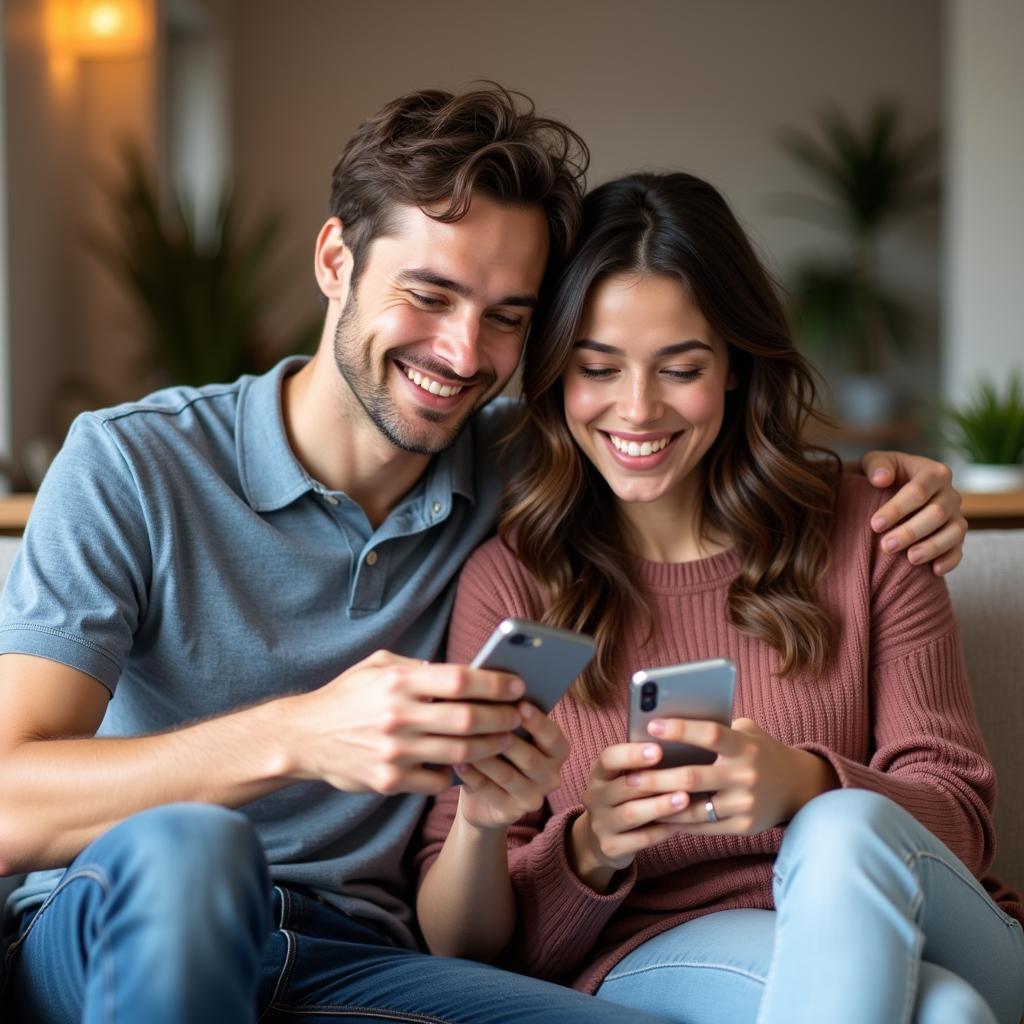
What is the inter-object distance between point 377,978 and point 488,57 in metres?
6.94

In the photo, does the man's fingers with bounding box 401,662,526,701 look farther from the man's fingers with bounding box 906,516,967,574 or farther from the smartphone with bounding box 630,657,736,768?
the man's fingers with bounding box 906,516,967,574

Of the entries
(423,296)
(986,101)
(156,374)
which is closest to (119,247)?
(156,374)

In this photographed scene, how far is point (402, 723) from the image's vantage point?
1.27 metres

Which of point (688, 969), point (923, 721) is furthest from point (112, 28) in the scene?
point (688, 969)

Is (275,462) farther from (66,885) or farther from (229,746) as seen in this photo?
(66,885)

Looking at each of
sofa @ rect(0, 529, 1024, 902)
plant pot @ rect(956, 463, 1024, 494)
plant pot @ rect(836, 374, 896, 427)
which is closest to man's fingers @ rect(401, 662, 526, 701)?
sofa @ rect(0, 529, 1024, 902)

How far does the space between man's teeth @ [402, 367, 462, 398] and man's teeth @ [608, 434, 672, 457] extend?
23 centimetres

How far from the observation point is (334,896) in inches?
68.3

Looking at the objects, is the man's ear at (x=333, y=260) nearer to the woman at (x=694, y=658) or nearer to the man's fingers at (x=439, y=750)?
the woman at (x=694, y=658)

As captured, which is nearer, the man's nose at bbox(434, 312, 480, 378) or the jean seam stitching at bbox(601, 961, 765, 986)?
the jean seam stitching at bbox(601, 961, 765, 986)

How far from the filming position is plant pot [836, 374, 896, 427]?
298 inches

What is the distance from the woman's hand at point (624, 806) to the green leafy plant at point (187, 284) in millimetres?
3609

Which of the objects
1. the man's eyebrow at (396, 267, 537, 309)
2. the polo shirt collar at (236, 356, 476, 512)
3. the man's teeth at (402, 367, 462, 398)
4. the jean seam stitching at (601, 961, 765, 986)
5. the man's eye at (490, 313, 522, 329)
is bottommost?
the jean seam stitching at (601, 961, 765, 986)

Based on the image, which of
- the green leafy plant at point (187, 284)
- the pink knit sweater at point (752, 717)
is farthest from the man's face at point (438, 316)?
the green leafy plant at point (187, 284)
